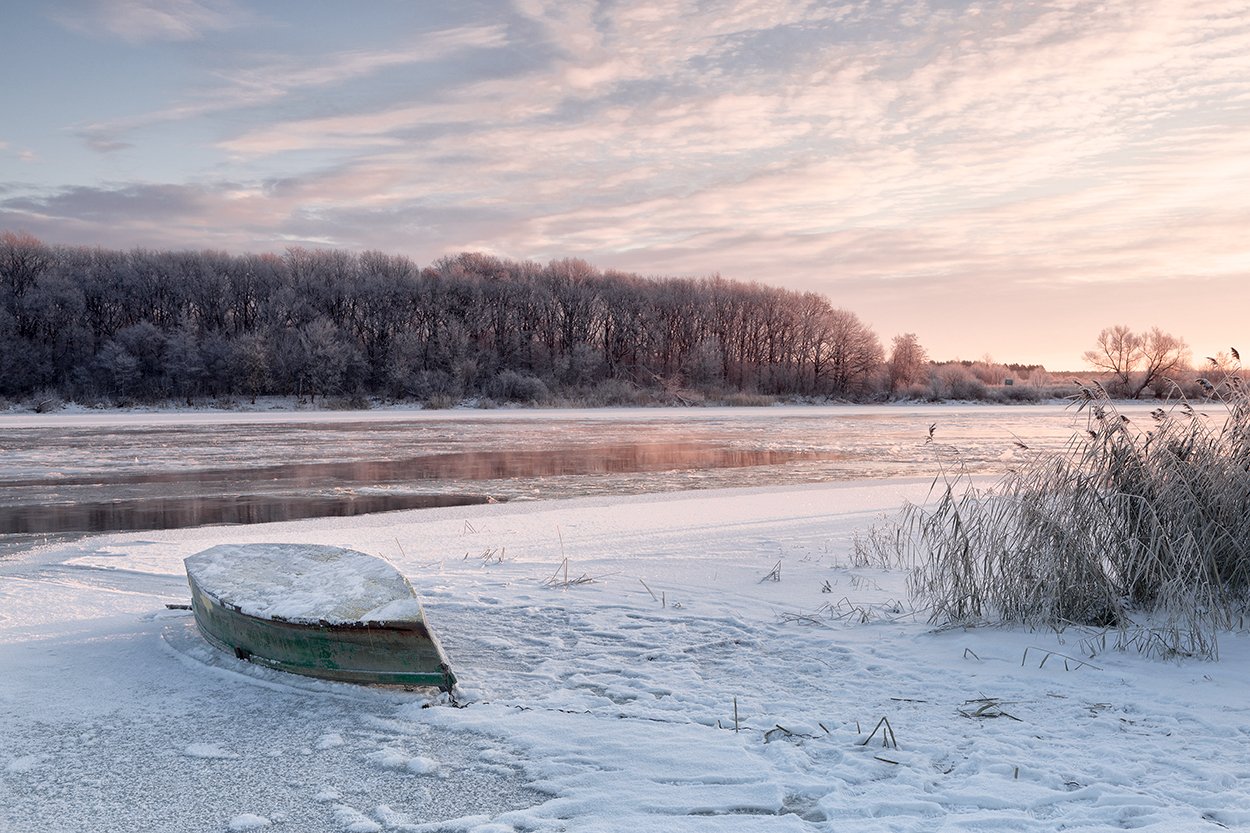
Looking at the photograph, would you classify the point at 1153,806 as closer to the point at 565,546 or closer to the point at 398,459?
the point at 565,546

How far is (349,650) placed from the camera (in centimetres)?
493

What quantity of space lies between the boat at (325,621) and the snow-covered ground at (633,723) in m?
0.15

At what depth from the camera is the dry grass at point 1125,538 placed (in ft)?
17.5

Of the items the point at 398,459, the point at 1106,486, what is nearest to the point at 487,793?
the point at 1106,486

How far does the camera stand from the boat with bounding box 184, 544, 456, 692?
4.84m

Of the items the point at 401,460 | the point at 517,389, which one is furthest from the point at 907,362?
the point at 401,460

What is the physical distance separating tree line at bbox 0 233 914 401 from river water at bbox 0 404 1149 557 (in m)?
15.8

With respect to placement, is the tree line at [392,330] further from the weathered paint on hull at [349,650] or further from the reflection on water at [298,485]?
the weathered paint on hull at [349,650]

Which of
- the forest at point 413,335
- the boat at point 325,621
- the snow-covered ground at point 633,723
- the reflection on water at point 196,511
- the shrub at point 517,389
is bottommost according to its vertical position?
the snow-covered ground at point 633,723

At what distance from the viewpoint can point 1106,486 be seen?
587cm

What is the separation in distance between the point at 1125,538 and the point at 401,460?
1466 cm

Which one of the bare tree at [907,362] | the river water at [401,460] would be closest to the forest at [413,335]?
the bare tree at [907,362]

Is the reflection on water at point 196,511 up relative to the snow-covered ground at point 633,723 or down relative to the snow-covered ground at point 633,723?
up

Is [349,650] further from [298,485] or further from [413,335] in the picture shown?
[413,335]
